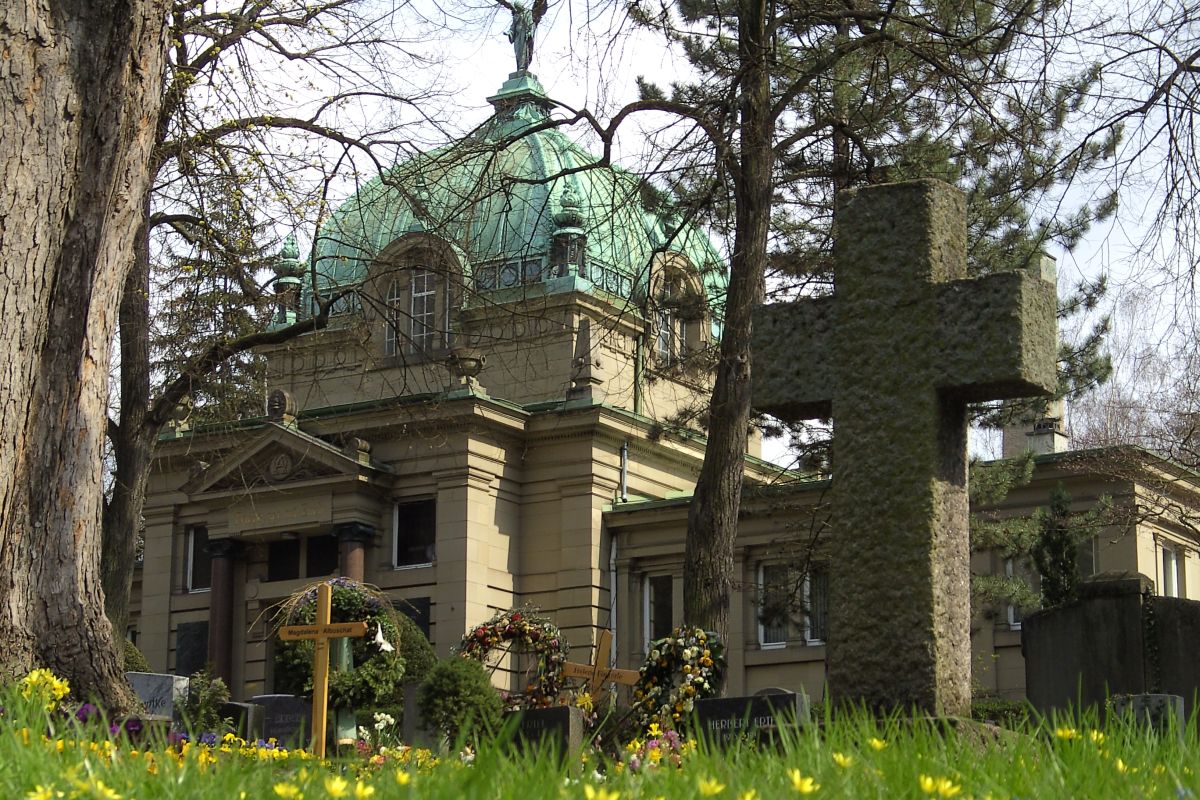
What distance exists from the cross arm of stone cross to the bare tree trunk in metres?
12.0

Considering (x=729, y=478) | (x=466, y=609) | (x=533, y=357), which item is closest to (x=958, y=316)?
(x=729, y=478)

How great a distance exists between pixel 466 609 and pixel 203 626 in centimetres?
788

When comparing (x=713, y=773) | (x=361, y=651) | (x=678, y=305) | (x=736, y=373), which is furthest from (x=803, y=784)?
(x=361, y=651)

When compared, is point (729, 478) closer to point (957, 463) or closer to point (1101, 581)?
point (1101, 581)

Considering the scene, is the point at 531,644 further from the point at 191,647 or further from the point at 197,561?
the point at 197,561

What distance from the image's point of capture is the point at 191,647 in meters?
40.5

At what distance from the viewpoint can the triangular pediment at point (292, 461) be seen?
3806 centimetres

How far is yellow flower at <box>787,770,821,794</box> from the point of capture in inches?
168

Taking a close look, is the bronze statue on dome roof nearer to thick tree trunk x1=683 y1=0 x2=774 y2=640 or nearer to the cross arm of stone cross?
thick tree trunk x1=683 y1=0 x2=774 y2=640

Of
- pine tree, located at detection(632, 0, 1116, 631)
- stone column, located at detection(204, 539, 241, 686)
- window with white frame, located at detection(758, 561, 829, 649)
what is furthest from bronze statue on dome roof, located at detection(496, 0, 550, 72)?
stone column, located at detection(204, 539, 241, 686)

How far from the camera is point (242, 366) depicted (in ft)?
73.4

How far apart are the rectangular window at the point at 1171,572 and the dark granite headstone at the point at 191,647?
21327 millimetres

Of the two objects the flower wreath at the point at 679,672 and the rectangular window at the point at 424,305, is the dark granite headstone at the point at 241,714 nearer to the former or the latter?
the flower wreath at the point at 679,672

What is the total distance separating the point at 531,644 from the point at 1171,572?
1793 cm
